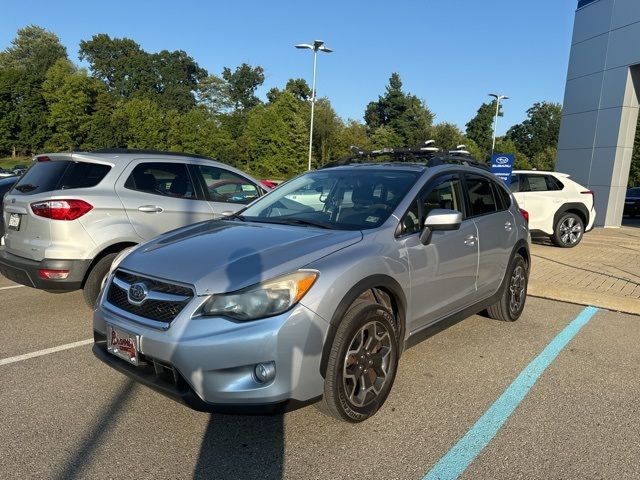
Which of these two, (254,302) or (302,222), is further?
(302,222)

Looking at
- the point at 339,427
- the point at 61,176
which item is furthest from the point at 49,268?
the point at 339,427

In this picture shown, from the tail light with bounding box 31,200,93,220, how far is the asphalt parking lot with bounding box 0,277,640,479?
1168 mm

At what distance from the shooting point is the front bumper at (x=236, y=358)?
8.49 ft

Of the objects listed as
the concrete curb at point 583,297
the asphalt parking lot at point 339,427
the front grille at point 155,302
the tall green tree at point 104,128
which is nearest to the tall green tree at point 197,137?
the tall green tree at point 104,128

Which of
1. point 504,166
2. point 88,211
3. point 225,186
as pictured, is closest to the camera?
point 88,211

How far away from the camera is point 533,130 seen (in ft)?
370

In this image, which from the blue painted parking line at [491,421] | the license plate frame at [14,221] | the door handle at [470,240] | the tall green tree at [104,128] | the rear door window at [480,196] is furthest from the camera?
the tall green tree at [104,128]

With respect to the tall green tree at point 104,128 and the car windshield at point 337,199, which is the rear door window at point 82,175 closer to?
the car windshield at point 337,199

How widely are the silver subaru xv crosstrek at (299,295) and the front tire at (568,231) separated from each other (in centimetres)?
738

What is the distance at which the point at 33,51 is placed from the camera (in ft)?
301

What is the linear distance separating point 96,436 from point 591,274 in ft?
24.2

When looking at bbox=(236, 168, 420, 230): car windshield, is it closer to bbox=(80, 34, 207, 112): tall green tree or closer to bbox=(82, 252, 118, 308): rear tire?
bbox=(82, 252, 118, 308): rear tire

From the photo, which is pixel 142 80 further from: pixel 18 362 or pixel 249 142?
pixel 18 362

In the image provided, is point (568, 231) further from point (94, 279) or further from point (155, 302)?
point (155, 302)
